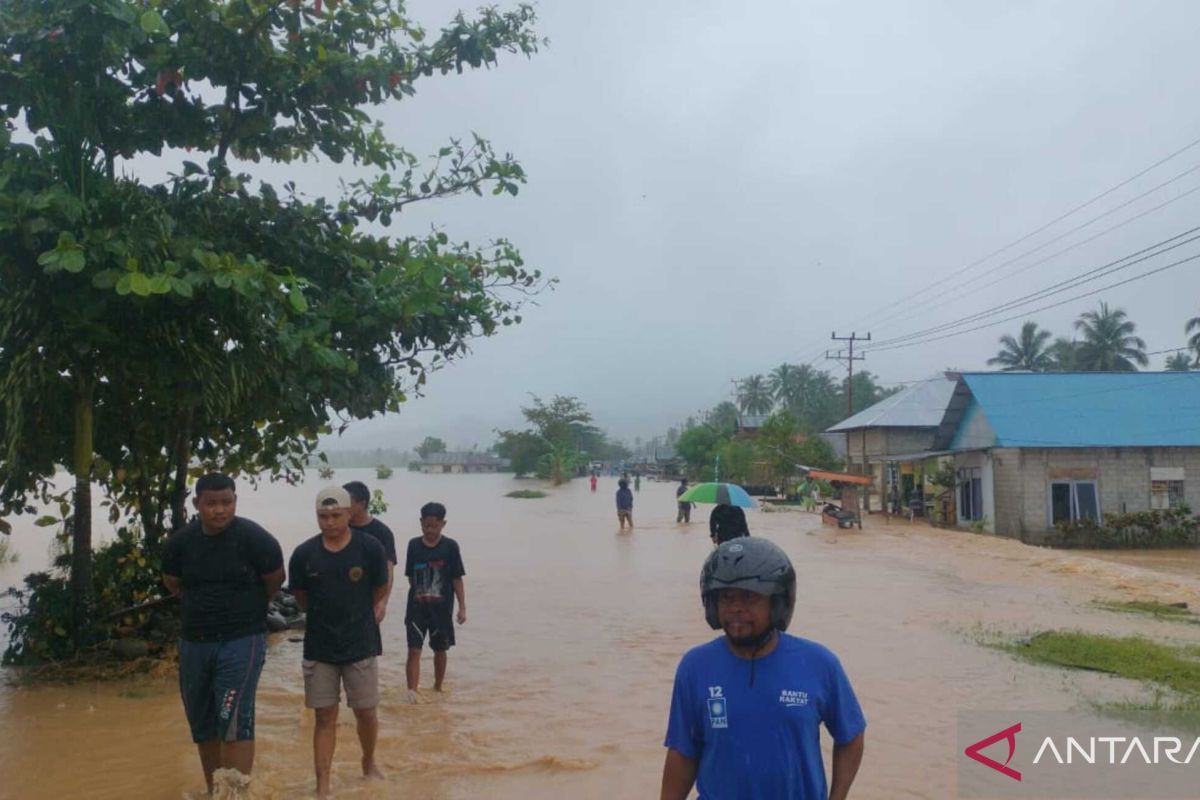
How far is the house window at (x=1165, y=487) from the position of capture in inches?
1039

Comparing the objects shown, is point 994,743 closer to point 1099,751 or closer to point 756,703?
point 1099,751

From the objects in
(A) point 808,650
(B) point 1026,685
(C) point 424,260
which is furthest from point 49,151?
(B) point 1026,685

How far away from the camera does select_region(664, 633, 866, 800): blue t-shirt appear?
2609mm

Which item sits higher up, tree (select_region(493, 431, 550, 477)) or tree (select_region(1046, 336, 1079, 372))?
tree (select_region(1046, 336, 1079, 372))

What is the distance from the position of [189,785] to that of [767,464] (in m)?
46.2

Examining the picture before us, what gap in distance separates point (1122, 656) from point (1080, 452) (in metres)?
19.3

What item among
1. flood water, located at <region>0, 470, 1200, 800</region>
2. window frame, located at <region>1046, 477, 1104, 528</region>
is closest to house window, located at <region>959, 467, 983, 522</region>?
window frame, located at <region>1046, 477, 1104, 528</region>

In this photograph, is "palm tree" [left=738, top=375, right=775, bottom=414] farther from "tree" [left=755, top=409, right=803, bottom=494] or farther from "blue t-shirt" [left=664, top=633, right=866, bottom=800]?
"blue t-shirt" [left=664, top=633, right=866, bottom=800]

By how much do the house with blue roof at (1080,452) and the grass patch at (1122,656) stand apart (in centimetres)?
1724

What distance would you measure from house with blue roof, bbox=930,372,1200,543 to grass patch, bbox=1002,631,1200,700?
17242mm

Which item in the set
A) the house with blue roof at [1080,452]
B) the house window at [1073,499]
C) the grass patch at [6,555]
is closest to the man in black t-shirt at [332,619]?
the grass patch at [6,555]

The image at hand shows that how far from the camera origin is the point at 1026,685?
816 cm

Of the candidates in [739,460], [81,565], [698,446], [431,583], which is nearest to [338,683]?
[431,583]

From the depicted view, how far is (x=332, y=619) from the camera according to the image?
17.3ft
